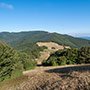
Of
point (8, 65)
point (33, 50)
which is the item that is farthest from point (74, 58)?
point (33, 50)

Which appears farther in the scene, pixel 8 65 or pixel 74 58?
pixel 74 58

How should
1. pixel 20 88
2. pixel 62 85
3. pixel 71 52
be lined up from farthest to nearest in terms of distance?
pixel 71 52 → pixel 20 88 → pixel 62 85

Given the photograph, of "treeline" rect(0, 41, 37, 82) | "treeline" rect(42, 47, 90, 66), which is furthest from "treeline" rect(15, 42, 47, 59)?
"treeline" rect(0, 41, 37, 82)

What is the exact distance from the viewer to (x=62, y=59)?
Answer: 152ft

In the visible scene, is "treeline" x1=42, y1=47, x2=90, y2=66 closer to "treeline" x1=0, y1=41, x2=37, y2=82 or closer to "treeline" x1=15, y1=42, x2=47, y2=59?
"treeline" x1=0, y1=41, x2=37, y2=82

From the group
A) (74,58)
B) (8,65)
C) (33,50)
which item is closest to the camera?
(8,65)

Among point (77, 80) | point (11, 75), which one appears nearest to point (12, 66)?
point (11, 75)

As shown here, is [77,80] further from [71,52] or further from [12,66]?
[71,52]

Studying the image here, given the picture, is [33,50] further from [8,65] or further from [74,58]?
[8,65]

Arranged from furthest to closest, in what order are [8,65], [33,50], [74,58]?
[33,50], [74,58], [8,65]

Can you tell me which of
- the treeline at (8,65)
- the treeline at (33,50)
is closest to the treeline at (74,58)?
the treeline at (8,65)

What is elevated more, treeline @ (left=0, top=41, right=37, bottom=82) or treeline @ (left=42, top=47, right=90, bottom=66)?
treeline @ (left=0, top=41, right=37, bottom=82)

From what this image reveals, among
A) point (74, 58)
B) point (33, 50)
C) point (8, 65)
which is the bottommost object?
point (33, 50)

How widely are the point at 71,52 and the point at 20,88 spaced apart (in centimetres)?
4485
